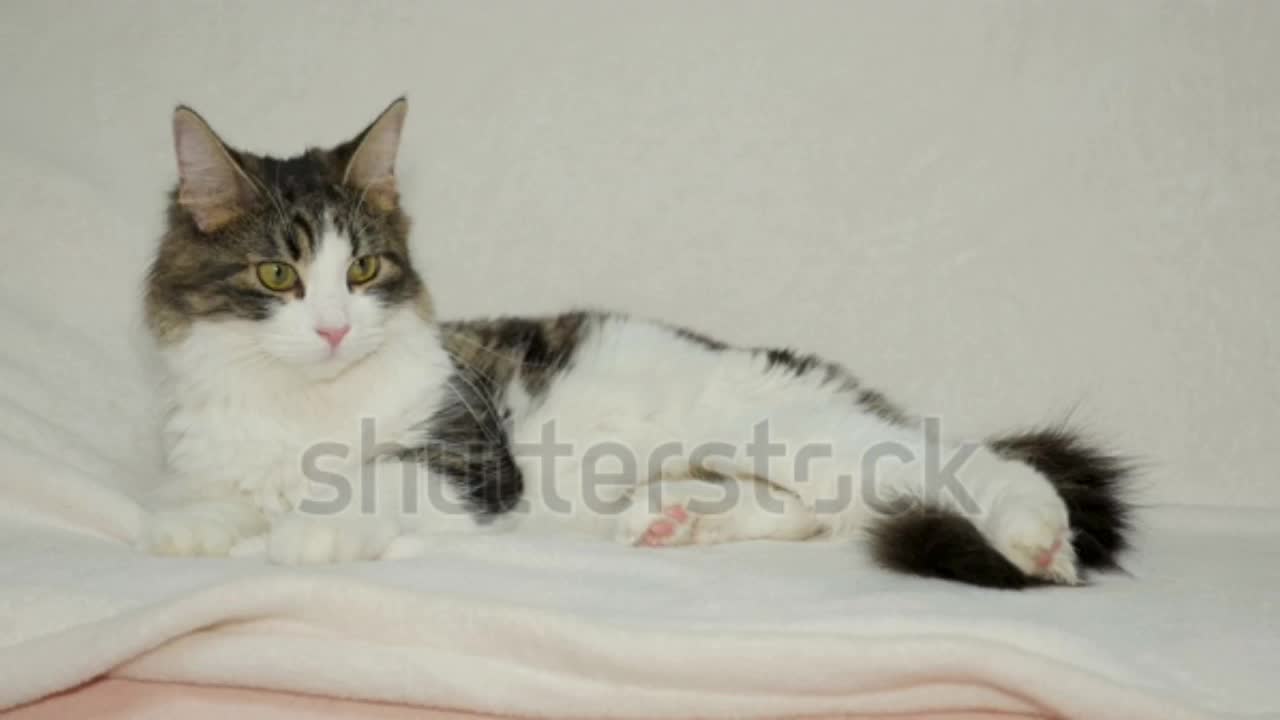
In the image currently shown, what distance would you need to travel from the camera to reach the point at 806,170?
2.83m

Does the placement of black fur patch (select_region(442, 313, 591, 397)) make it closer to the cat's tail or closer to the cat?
the cat

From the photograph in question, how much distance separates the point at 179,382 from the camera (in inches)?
82.0

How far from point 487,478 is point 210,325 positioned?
0.56 metres

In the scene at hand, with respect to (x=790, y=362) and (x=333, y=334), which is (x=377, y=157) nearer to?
(x=333, y=334)

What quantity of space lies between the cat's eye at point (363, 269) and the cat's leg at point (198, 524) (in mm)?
436

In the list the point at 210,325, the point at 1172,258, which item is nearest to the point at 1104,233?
the point at 1172,258

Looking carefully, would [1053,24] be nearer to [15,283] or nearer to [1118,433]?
[1118,433]

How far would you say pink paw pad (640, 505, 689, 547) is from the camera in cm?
202

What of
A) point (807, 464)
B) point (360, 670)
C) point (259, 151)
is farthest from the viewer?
point (259, 151)

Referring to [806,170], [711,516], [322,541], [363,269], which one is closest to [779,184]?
[806,170]

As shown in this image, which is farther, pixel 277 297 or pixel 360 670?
pixel 277 297

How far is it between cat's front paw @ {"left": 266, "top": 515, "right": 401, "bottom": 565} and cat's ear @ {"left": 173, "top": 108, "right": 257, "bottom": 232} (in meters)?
0.60

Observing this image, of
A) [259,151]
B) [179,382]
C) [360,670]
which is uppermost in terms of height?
[259,151]

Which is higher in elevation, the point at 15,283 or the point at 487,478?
the point at 15,283
